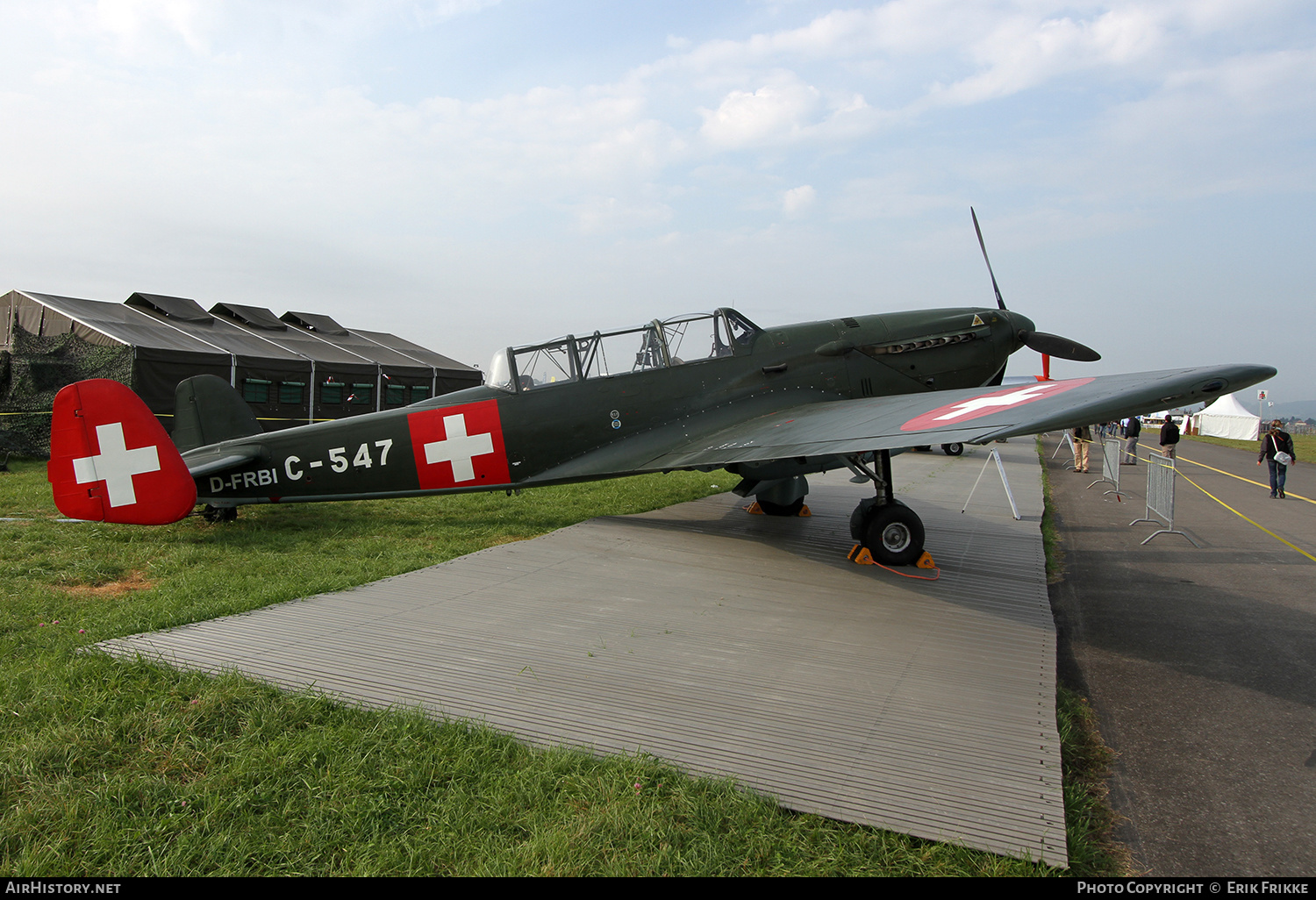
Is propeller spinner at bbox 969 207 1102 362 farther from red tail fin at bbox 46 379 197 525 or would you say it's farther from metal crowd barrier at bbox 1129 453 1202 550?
red tail fin at bbox 46 379 197 525

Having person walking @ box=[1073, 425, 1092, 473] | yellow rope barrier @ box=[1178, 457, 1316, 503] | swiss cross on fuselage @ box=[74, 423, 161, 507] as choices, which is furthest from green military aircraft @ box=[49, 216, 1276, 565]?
person walking @ box=[1073, 425, 1092, 473]

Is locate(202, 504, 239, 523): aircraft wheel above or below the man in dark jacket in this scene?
above

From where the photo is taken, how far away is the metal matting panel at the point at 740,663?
269 centimetres

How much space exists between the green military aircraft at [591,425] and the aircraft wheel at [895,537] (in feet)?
0.05

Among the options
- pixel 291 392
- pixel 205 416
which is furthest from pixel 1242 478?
pixel 291 392

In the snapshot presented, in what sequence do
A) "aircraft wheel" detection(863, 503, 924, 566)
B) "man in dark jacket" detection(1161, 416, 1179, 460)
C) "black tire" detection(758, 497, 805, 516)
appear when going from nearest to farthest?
1. "aircraft wheel" detection(863, 503, 924, 566)
2. "black tire" detection(758, 497, 805, 516)
3. "man in dark jacket" detection(1161, 416, 1179, 460)

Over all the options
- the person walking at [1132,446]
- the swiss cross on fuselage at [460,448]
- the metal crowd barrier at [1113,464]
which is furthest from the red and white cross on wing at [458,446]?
the person walking at [1132,446]

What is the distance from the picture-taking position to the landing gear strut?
6367 mm

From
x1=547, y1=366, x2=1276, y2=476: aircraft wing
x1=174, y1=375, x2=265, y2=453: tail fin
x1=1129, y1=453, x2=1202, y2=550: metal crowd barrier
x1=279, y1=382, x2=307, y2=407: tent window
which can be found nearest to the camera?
x1=547, y1=366, x2=1276, y2=476: aircraft wing

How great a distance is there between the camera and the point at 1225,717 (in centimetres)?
367

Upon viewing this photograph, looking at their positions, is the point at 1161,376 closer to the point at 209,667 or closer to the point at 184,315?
the point at 209,667

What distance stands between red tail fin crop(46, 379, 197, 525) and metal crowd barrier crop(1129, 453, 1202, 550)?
37.0ft

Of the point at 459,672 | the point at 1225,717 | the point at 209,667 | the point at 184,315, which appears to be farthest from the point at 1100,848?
the point at 184,315
